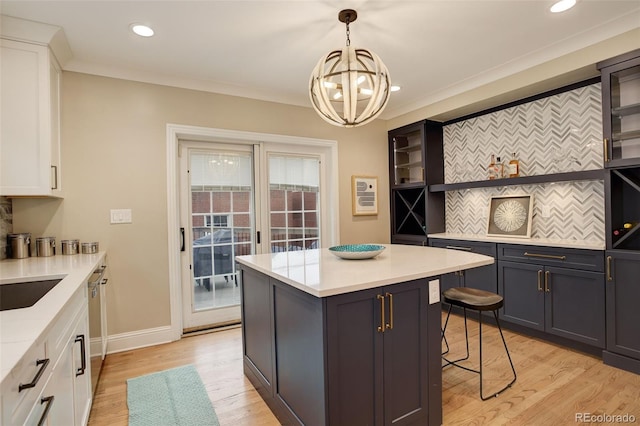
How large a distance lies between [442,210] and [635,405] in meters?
2.67

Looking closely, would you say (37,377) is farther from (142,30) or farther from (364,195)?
(364,195)

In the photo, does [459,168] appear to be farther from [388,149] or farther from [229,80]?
[229,80]

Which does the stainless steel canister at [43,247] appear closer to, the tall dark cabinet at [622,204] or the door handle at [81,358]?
the door handle at [81,358]

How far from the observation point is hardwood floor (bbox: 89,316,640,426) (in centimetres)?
202

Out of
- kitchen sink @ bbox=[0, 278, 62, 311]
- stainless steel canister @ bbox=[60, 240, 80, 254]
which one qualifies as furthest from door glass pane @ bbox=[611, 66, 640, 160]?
stainless steel canister @ bbox=[60, 240, 80, 254]

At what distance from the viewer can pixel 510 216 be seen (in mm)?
3648

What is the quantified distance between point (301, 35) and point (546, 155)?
2.67 metres

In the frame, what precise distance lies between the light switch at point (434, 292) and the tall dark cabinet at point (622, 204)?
1717mm

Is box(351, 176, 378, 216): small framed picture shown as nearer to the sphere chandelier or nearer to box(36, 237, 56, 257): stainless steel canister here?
the sphere chandelier

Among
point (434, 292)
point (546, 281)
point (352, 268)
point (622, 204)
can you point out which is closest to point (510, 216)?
point (546, 281)

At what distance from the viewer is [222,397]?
89.4 inches

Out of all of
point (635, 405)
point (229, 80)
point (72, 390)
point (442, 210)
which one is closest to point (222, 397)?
point (72, 390)

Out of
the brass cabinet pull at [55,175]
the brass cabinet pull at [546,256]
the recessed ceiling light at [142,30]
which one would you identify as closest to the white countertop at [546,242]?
the brass cabinet pull at [546,256]

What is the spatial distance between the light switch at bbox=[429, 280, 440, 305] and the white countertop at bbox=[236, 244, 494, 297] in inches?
3.6
